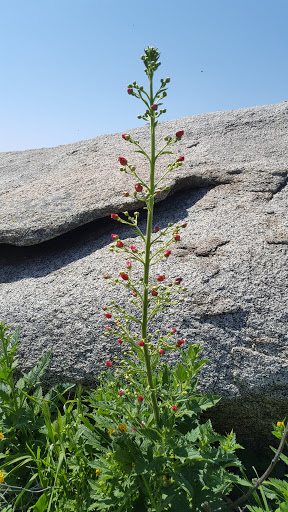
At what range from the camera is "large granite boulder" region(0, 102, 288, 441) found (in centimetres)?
341

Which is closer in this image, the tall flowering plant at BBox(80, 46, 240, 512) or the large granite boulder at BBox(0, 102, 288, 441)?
the tall flowering plant at BBox(80, 46, 240, 512)

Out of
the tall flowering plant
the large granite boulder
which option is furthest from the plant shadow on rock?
the tall flowering plant

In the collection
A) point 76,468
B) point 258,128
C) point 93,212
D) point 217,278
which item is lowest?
point 76,468

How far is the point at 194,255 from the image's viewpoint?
4.02 m

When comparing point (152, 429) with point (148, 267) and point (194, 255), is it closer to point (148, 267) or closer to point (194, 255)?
point (148, 267)

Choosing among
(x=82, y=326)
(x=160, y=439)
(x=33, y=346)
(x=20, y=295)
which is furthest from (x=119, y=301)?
(x=160, y=439)

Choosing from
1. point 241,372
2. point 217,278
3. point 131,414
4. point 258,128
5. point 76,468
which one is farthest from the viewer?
point 258,128

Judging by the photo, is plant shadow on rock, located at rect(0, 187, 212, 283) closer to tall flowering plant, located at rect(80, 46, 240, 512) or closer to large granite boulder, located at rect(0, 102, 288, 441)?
large granite boulder, located at rect(0, 102, 288, 441)

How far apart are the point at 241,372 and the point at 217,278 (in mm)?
814

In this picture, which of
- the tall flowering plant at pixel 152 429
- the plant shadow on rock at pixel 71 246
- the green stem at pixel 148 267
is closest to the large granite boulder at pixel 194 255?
the plant shadow on rock at pixel 71 246

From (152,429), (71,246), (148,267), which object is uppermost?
(148,267)

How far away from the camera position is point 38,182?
5.78 m

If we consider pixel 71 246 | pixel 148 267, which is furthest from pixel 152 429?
pixel 71 246

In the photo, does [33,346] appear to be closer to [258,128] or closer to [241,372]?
[241,372]
